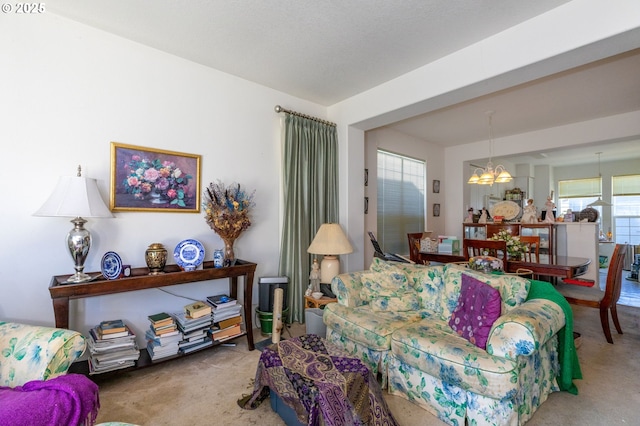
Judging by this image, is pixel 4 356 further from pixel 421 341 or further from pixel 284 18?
pixel 284 18

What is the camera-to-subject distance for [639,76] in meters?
3.10

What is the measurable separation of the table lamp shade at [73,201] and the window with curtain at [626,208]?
10201mm

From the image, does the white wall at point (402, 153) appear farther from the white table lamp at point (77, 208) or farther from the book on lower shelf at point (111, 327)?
the white table lamp at point (77, 208)

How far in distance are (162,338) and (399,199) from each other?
3.95 m

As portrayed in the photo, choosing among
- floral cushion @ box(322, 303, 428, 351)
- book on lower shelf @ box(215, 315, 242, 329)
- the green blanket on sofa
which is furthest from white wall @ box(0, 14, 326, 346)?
the green blanket on sofa

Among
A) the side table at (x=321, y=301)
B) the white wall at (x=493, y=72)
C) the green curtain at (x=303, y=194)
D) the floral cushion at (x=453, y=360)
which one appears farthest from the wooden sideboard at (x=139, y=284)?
the white wall at (x=493, y=72)

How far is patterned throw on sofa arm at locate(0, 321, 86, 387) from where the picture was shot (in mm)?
1406

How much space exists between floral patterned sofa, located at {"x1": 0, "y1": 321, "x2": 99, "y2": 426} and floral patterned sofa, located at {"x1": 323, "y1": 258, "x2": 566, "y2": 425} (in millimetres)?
1631

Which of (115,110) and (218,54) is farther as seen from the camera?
(218,54)

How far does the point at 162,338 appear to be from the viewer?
237 centimetres

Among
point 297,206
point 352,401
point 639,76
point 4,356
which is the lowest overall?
point 352,401

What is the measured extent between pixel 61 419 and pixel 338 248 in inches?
90.0

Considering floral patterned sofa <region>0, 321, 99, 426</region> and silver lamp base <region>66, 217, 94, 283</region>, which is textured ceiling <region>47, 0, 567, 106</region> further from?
floral patterned sofa <region>0, 321, 99, 426</region>

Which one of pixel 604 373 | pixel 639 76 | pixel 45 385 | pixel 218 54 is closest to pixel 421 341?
A: pixel 604 373
